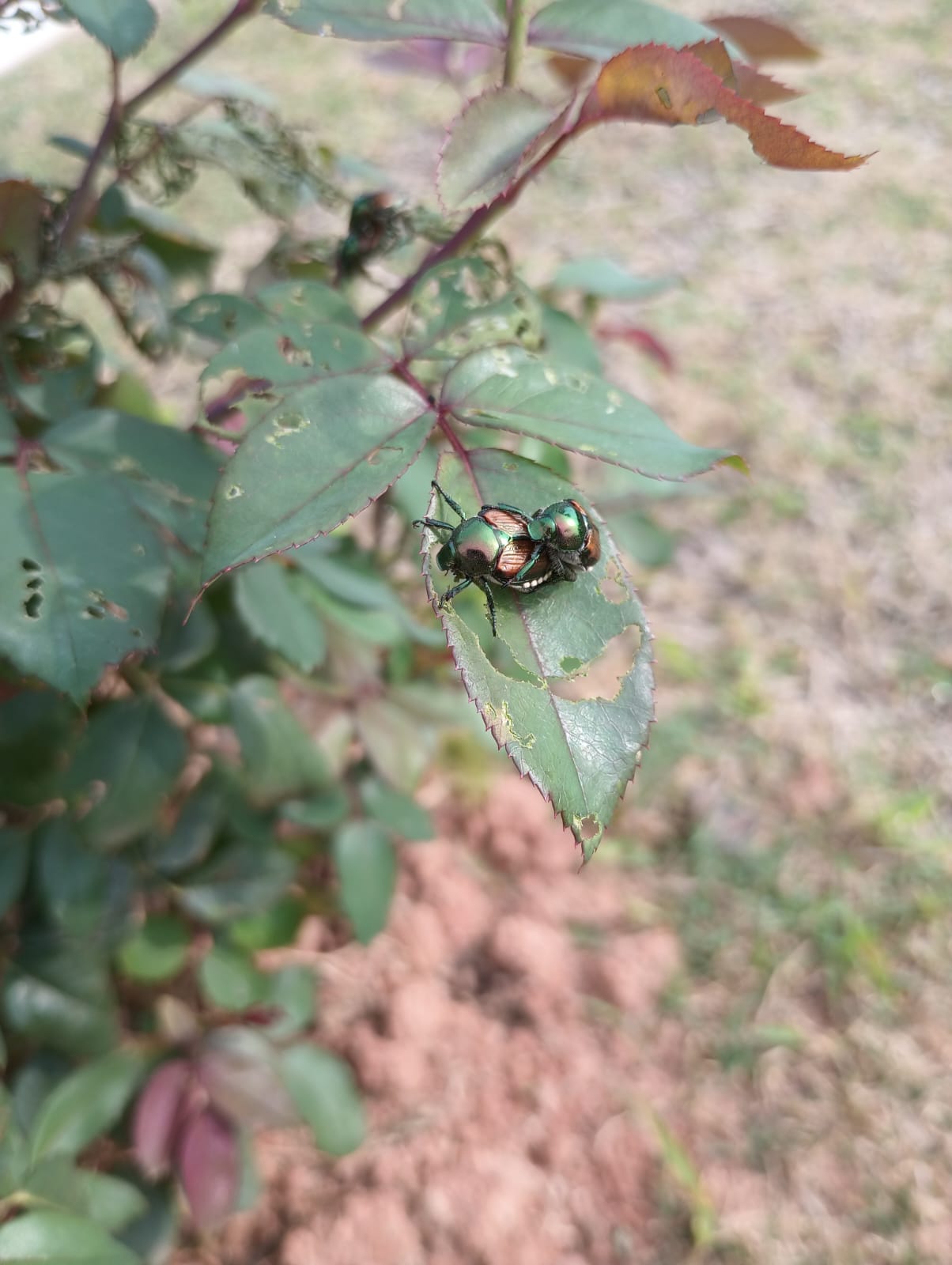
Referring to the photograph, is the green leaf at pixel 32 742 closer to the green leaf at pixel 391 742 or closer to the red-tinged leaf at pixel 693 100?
the green leaf at pixel 391 742

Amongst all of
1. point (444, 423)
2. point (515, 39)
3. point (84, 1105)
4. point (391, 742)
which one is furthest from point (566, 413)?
point (84, 1105)

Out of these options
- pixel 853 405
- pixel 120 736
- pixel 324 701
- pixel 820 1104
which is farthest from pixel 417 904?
pixel 853 405

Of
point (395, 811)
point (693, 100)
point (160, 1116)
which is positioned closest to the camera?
point (693, 100)

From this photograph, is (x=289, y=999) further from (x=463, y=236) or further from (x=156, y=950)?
(x=463, y=236)

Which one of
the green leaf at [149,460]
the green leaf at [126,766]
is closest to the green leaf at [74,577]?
the green leaf at [149,460]

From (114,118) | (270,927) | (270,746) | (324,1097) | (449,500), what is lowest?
(324,1097)

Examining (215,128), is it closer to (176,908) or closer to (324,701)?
(324,701)
